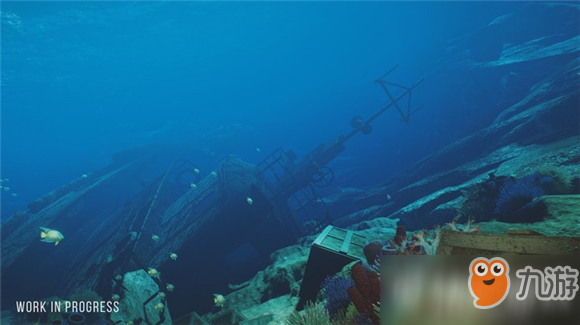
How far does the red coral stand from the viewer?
2627 mm

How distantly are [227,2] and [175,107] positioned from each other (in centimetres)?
7608

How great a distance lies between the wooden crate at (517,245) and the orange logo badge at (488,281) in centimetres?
44

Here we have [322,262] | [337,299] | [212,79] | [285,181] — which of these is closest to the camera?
[337,299]

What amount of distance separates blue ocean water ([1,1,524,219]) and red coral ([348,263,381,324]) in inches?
1096

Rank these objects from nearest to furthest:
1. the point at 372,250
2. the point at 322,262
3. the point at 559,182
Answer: the point at 372,250 → the point at 322,262 → the point at 559,182

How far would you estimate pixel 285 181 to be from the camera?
511 inches

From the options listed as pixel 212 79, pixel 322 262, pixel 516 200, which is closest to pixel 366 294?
pixel 322 262

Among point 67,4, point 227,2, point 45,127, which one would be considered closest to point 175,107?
point 45,127

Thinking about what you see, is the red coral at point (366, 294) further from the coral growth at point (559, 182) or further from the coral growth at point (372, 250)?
the coral growth at point (559, 182)

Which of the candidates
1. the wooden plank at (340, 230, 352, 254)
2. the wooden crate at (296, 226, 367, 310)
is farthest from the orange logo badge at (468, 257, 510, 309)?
the wooden plank at (340, 230, 352, 254)

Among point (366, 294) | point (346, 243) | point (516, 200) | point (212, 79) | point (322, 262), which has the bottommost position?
point (366, 294)

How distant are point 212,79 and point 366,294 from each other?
12011 centimetres

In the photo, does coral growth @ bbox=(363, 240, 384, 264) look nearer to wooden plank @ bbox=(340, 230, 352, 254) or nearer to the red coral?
wooden plank @ bbox=(340, 230, 352, 254)

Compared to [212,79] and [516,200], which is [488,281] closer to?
[516,200]
